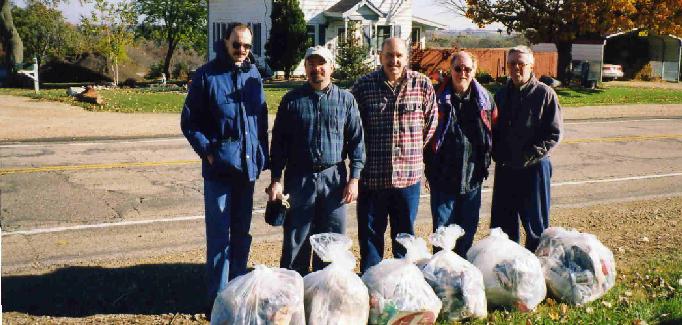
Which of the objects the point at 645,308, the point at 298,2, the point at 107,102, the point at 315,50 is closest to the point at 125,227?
the point at 315,50

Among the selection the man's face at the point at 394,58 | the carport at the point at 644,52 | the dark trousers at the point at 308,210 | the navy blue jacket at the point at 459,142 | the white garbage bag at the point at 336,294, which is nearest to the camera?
the white garbage bag at the point at 336,294

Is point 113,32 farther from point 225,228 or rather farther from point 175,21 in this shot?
point 225,228

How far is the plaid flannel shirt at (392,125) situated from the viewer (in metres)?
5.41

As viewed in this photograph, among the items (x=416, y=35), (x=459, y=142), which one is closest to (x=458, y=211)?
(x=459, y=142)

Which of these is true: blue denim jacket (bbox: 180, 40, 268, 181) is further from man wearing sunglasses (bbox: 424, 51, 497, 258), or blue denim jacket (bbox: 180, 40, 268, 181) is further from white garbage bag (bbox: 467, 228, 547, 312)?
white garbage bag (bbox: 467, 228, 547, 312)

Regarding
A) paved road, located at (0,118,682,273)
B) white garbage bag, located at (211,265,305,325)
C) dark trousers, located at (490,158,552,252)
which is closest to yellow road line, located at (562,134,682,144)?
paved road, located at (0,118,682,273)

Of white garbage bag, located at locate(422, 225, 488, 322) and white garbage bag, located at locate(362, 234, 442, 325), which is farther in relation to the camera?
white garbage bag, located at locate(422, 225, 488, 322)

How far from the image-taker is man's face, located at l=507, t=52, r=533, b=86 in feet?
19.2

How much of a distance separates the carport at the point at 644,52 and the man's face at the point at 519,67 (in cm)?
3493

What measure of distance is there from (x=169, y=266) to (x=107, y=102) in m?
14.1

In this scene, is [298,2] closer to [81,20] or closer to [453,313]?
[81,20]

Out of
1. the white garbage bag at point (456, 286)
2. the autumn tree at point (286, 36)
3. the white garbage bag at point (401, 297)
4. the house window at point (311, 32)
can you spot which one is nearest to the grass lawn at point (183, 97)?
the autumn tree at point (286, 36)

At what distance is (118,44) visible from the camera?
1160 inches

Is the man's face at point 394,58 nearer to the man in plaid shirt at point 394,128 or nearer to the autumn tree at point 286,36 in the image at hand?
the man in plaid shirt at point 394,128
